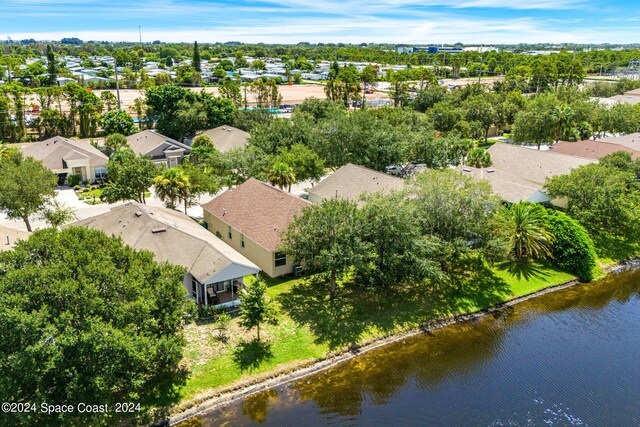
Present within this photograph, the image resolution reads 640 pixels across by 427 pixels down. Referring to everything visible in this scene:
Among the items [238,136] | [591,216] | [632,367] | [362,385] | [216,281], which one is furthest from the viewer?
[238,136]

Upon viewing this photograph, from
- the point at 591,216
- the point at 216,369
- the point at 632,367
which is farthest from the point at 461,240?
the point at 216,369

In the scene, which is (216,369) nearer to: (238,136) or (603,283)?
(603,283)

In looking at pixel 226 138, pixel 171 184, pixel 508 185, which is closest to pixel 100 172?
pixel 226 138

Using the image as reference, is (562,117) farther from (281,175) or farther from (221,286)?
(221,286)

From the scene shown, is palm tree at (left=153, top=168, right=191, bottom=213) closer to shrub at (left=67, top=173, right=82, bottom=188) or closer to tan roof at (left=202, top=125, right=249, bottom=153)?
shrub at (left=67, top=173, right=82, bottom=188)

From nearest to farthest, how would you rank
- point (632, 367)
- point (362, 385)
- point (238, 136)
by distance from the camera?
point (362, 385) → point (632, 367) → point (238, 136)

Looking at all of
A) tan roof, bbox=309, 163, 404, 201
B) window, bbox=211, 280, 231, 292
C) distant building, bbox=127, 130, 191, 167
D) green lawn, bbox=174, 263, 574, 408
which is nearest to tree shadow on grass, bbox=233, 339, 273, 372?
green lawn, bbox=174, 263, 574, 408
